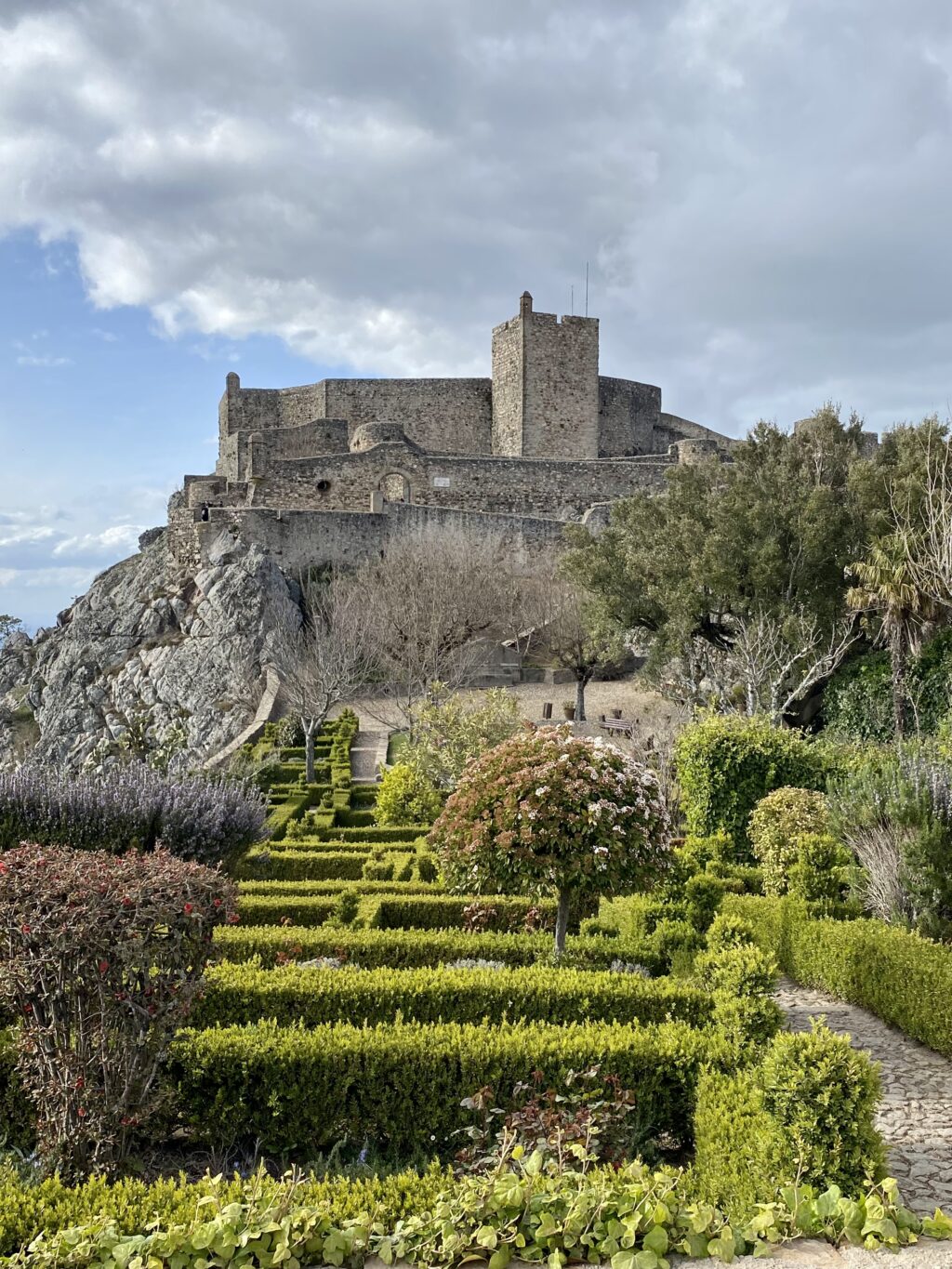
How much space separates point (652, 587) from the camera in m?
20.6

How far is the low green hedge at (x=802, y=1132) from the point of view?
3951 millimetres

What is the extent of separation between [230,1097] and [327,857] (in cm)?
657

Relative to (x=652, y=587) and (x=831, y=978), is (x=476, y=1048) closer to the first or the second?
(x=831, y=978)

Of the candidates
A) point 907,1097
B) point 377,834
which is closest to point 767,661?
point 377,834

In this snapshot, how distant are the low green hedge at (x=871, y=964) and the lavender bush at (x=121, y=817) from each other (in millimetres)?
5039

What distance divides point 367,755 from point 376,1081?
684 inches

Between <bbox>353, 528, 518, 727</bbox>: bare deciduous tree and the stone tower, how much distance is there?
977 centimetres

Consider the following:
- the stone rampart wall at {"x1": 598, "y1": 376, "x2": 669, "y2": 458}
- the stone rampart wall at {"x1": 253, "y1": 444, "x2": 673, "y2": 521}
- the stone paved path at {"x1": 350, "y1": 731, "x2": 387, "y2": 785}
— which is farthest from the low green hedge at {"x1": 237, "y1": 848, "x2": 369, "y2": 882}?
the stone rampart wall at {"x1": 598, "y1": 376, "x2": 669, "y2": 458}

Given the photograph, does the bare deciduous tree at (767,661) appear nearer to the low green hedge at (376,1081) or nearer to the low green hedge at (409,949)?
the low green hedge at (409,949)

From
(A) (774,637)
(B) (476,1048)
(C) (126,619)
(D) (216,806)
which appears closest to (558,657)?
(A) (774,637)

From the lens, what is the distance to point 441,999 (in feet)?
19.6

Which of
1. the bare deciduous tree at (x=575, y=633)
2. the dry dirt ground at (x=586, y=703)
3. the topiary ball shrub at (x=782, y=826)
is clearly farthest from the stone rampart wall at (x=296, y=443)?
the topiary ball shrub at (x=782, y=826)

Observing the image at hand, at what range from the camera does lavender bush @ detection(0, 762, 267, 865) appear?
930cm

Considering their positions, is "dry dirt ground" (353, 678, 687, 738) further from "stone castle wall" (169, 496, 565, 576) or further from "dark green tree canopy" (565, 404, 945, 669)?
"stone castle wall" (169, 496, 565, 576)
